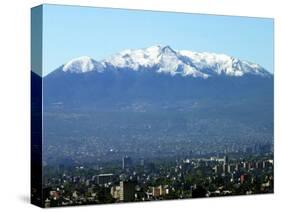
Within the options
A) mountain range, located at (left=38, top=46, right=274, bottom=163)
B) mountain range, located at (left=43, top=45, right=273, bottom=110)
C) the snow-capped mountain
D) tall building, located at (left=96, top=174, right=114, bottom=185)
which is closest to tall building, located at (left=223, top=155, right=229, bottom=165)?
mountain range, located at (left=38, top=46, right=274, bottom=163)

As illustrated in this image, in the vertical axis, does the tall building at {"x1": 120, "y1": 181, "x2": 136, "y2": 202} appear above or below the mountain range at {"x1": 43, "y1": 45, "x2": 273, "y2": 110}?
below

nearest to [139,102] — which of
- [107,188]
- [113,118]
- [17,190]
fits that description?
[113,118]

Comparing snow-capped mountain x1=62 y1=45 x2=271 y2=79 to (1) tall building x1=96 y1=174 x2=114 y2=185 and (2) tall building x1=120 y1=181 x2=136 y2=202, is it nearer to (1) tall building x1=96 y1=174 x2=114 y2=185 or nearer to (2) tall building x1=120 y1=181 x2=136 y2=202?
(1) tall building x1=96 y1=174 x2=114 y2=185

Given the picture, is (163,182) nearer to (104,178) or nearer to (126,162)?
(126,162)

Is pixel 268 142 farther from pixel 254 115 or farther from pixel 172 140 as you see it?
pixel 172 140

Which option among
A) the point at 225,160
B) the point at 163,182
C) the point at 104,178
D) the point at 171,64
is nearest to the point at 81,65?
the point at 171,64

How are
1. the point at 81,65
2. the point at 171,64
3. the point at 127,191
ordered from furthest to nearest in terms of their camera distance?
the point at 171,64 < the point at 127,191 < the point at 81,65

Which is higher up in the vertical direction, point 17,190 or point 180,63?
point 180,63

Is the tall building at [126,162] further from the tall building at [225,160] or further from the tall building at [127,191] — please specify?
the tall building at [225,160]
